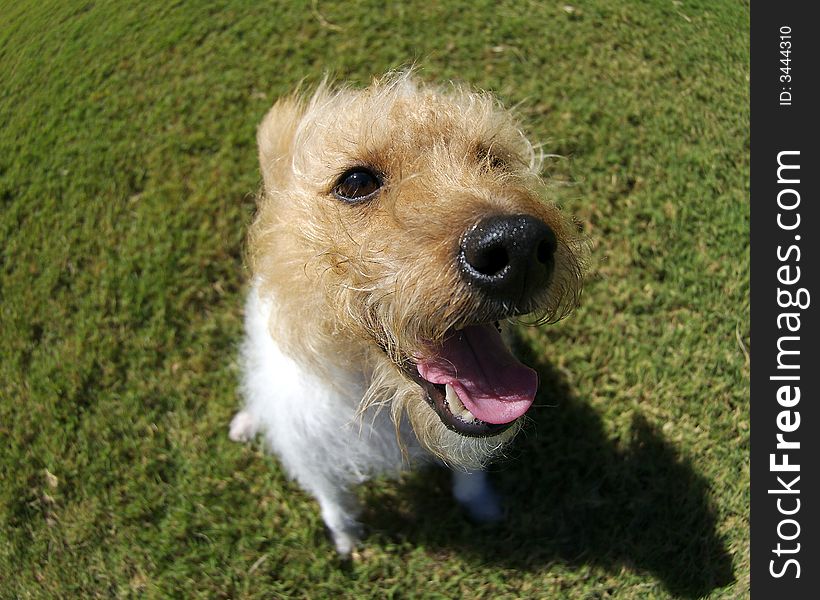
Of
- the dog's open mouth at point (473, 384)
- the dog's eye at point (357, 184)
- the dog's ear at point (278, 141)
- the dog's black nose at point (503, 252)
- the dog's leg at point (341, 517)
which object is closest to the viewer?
the dog's black nose at point (503, 252)

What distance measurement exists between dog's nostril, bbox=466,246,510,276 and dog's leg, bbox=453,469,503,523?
6.65ft

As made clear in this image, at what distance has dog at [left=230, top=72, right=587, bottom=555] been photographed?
1.73 metres

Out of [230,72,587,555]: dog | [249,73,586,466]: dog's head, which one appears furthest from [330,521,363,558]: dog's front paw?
[249,73,586,466]: dog's head

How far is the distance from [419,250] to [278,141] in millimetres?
1127

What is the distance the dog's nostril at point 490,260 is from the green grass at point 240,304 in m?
2.09

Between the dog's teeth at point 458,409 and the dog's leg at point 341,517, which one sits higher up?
the dog's teeth at point 458,409

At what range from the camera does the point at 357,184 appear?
2.17 metres

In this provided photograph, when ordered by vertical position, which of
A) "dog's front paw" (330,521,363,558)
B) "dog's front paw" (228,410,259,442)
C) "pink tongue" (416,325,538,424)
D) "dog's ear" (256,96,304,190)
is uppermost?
"dog's ear" (256,96,304,190)

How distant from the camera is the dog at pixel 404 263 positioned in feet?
5.66

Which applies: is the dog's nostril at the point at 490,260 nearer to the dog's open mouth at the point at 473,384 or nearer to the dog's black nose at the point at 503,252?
the dog's black nose at the point at 503,252

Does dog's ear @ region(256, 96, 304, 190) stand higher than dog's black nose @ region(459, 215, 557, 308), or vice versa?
dog's ear @ region(256, 96, 304, 190)

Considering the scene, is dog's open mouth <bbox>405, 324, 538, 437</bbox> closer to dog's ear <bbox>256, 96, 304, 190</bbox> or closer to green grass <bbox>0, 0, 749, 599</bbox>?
dog's ear <bbox>256, 96, 304, 190</bbox>

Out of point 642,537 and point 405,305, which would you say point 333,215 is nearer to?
point 405,305

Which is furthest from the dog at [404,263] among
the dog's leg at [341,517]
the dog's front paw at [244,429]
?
the dog's front paw at [244,429]
